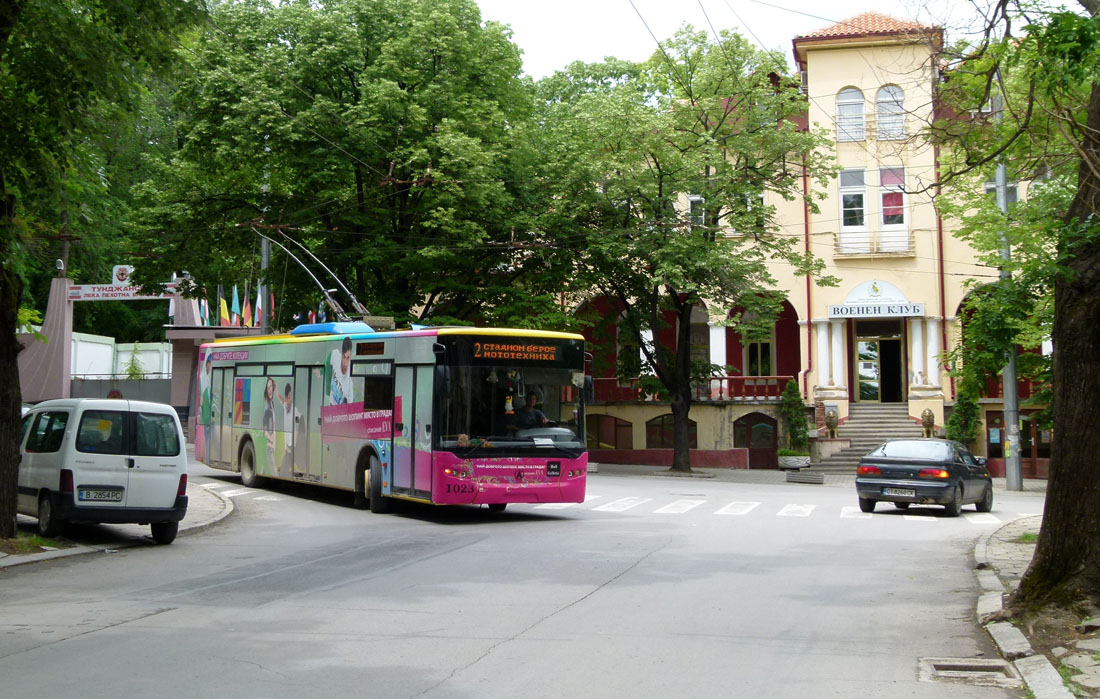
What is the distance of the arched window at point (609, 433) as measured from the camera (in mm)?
44344

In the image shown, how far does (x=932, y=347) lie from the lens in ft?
136

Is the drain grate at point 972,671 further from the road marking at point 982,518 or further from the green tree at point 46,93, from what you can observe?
the road marking at point 982,518

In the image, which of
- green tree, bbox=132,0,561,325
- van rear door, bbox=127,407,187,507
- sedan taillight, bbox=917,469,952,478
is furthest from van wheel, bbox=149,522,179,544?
green tree, bbox=132,0,561,325

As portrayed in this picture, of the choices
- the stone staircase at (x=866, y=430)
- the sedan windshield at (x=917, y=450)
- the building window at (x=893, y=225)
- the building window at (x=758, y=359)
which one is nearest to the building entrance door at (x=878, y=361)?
the stone staircase at (x=866, y=430)

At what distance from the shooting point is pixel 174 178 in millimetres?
31672

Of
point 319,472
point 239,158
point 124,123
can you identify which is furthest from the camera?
point 239,158

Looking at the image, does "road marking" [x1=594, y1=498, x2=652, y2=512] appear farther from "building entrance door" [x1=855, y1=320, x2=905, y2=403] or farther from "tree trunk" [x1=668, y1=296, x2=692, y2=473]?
"building entrance door" [x1=855, y1=320, x2=905, y2=403]

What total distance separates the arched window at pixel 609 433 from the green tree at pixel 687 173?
9.38 metres

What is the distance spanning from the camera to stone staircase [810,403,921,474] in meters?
39.6

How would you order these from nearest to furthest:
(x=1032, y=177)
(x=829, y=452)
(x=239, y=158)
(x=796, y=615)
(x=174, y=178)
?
(x=796, y=615) → (x=1032, y=177) → (x=239, y=158) → (x=174, y=178) → (x=829, y=452)

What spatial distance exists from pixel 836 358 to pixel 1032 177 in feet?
99.2

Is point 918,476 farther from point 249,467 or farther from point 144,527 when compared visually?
point 249,467

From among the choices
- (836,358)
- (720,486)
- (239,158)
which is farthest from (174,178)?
(836,358)

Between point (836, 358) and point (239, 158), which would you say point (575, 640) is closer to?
point (239, 158)
